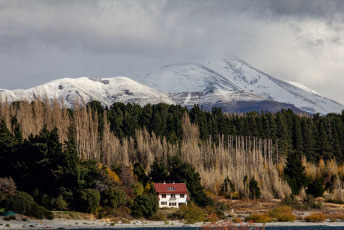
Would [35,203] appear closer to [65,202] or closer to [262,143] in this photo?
[65,202]

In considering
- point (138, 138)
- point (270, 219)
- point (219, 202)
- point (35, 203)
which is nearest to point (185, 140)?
point (138, 138)

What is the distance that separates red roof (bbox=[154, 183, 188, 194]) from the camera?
8362 centimetres

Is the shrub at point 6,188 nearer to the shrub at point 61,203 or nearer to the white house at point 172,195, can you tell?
the shrub at point 61,203

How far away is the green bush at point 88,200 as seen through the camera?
74.7 metres

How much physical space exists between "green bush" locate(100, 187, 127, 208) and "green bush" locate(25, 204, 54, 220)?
7.75m

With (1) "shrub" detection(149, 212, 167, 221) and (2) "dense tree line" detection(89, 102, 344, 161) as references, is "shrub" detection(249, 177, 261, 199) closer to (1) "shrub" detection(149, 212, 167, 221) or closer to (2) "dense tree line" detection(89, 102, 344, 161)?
(1) "shrub" detection(149, 212, 167, 221)

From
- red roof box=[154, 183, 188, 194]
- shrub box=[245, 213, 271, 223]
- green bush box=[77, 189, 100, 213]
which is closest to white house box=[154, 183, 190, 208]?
red roof box=[154, 183, 188, 194]

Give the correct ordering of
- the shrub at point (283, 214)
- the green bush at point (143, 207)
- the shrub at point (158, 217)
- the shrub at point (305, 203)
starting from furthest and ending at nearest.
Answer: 1. the shrub at point (305, 203)
2. the shrub at point (283, 214)
3. the green bush at point (143, 207)
4. the shrub at point (158, 217)

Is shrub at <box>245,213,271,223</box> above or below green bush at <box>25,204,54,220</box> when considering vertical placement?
below

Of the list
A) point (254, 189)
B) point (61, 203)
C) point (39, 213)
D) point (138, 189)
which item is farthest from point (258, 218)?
point (39, 213)

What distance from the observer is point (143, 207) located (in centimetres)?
7750

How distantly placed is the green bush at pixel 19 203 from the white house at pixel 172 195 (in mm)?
19356

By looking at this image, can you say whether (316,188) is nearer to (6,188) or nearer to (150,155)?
(150,155)

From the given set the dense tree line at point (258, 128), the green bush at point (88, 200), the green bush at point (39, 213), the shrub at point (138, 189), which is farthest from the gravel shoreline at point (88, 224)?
the dense tree line at point (258, 128)
